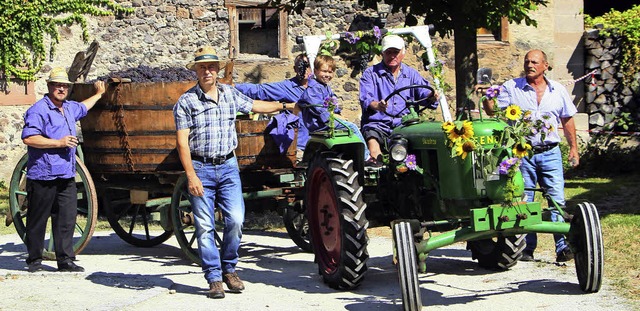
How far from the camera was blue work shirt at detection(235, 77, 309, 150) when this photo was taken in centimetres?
1054

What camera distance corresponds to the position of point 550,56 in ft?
61.1

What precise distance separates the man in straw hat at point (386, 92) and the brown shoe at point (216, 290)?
1742 millimetres

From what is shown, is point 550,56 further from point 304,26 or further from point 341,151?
point 341,151

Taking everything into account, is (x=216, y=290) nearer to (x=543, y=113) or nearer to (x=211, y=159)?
(x=211, y=159)

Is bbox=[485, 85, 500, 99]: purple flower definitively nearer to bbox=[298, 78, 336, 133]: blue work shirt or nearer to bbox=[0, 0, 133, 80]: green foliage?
bbox=[298, 78, 336, 133]: blue work shirt

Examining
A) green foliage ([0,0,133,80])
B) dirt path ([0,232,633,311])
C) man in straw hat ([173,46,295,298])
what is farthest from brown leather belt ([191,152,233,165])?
green foliage ([0,0,133,80])

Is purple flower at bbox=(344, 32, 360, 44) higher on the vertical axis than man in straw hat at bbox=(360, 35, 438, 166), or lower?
higher

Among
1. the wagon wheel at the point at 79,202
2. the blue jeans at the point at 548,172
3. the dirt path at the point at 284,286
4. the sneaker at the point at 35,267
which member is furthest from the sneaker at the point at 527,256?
the sneaker at the point at 35,267

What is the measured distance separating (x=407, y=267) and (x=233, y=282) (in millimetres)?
1647

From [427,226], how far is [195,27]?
10715 mm

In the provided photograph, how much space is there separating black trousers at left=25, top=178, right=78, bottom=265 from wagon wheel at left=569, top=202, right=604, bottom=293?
434 centimetres

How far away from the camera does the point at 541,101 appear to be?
9.39 meters

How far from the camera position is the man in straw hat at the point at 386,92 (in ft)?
30.1

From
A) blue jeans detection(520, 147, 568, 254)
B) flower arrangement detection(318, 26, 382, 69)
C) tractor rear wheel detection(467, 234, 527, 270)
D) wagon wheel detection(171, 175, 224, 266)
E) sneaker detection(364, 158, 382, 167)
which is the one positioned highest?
flower arrangement detection(318, 26, 382, 69)
